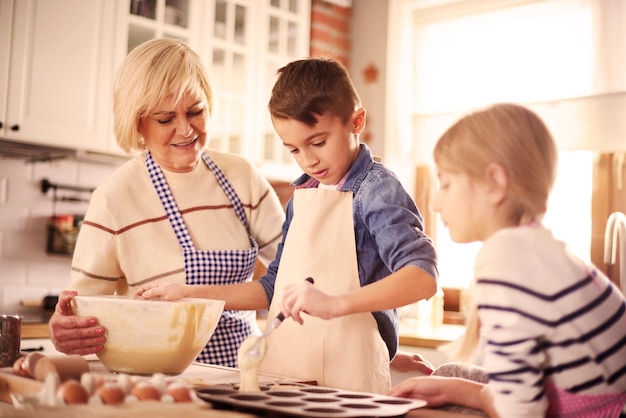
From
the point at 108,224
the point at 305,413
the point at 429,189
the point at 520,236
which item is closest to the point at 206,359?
the point at 108,224

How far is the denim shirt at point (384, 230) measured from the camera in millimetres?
1187

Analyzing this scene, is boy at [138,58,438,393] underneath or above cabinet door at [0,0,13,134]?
underneath

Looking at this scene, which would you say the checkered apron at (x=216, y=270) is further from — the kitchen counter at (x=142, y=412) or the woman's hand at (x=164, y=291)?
the kitchen counter at (x=142, y=412)

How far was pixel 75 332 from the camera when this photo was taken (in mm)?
1240

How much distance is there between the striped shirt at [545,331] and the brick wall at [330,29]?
3.30 m

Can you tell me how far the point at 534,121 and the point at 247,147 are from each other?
8.43 ft

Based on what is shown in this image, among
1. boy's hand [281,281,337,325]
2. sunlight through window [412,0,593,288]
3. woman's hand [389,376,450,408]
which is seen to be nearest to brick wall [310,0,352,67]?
sunlight through window [412,0,593,288]

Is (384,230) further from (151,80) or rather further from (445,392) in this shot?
(151,80)

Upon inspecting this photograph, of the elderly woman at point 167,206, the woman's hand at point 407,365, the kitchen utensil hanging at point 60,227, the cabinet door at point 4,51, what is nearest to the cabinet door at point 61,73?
the cabinet door at point 4,51

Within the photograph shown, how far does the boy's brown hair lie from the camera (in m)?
1.36

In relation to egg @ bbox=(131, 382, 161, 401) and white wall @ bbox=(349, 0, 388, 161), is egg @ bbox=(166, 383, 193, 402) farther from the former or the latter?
white wall @ bbox=(349, 0, 388, 161)

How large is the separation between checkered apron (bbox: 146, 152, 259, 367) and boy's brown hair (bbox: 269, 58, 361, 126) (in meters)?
0.38

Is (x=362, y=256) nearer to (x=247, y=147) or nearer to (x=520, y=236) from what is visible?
(x=520, y=236)

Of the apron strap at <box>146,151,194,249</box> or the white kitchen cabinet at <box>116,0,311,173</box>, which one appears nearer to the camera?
the apron strap at <box>146,151,194,249</box>
